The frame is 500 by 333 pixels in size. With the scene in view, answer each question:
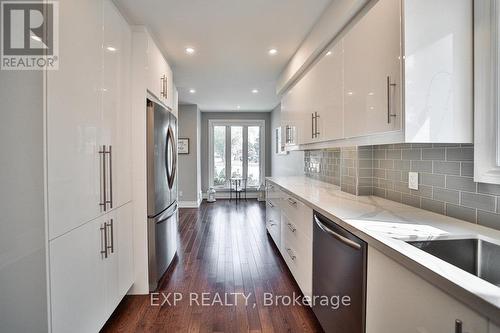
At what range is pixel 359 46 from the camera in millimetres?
1780

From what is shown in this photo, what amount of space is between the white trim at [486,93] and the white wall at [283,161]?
3433 millimetres

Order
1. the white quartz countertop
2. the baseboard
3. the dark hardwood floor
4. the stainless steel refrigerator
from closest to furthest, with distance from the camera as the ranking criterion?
the white quartz countertop < the dark hardwood floor < the stainless steel refrigerator < the baseboard

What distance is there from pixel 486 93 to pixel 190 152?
614 cm

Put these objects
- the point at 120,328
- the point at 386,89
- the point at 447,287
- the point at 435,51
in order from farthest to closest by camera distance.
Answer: the point at 120,328
the point at 386,89
the point at 435,51
the point at 447,287

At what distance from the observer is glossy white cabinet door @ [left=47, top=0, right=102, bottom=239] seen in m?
1.29

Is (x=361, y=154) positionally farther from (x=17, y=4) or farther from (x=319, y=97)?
(x=17, y=4)

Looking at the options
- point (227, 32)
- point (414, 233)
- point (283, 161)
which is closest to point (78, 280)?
point (414, 233)

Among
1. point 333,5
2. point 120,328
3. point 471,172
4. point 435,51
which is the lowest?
point 120,328

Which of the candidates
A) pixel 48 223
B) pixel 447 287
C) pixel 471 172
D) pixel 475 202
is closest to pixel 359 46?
pixel 471 172

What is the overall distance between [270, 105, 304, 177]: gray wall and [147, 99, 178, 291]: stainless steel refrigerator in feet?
8.53

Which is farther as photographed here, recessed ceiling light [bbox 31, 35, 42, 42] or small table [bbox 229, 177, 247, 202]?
small table [bbox 229, 177, 247, 202]

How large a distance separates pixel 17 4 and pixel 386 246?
1.88m

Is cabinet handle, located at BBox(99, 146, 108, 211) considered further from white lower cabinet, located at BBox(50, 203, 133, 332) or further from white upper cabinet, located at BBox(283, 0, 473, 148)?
white upper cabinet, located at BBox(283, 0, 473, 148)

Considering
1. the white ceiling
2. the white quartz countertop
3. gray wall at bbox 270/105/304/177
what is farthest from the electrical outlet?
gray wall at bbox 270/105/304/177
